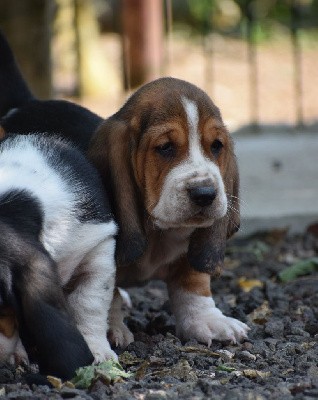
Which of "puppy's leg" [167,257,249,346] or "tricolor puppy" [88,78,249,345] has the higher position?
"tricolor puppy" [88,78,249,345]

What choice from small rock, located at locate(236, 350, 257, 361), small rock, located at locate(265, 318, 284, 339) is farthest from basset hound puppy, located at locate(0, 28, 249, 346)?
small rock, located at locate(236, 350, 257, 361)

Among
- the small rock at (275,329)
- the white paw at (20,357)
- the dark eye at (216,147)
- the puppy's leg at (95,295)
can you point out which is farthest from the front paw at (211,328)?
the white paw at (20,357)

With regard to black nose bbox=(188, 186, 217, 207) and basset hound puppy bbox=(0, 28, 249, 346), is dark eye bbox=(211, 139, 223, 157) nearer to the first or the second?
basset hound puppy bbox=(0, 28, 249, 346)

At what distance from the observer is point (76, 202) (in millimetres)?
5559

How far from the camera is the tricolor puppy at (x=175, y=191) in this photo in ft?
19.1

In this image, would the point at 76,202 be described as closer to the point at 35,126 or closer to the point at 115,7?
the point at 35,126

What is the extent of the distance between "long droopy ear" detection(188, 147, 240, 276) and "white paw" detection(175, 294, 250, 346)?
204mm

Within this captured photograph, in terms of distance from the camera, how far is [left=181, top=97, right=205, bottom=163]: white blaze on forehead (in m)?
5.89

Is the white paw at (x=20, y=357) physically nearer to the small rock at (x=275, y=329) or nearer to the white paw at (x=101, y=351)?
the white paw at (x=101, y=351)

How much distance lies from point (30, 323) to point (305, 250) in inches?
166

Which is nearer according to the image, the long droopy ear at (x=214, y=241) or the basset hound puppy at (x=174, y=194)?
the basset hound puppy at (x=174, y=194)

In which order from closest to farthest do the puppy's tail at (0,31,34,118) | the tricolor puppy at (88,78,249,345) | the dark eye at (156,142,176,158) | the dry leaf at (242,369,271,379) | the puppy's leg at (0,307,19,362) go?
the puppy's leg at (0,307,19,362) → the dry leaf at (242,369,271,379) → the tricolor puppy at (88,78,249,345) → the dark eye at (156,142,176,158) → the puppy's tail at (0,31,34,118)

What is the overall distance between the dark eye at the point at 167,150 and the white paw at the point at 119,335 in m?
0.99

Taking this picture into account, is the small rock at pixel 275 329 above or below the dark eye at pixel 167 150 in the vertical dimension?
below
